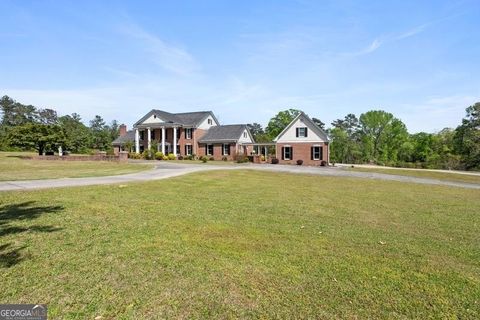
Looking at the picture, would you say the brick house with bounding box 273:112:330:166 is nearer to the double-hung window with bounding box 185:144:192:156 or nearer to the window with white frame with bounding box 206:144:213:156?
the window with white frame with bounding box 206:144:213:156

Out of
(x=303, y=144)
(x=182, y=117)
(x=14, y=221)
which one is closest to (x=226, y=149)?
(x=182, y=117)

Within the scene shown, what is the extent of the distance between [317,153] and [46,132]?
33.8m

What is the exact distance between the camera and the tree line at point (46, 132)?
35.1m

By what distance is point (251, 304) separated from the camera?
11.1ft

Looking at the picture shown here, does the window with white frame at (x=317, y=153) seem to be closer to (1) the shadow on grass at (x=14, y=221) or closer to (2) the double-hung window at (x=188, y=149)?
(2) the double-hung window at (x=188, y=149)

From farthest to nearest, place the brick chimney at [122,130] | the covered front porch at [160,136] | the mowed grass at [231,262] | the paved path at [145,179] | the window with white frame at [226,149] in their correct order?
the brick chimney at [122,130], the covered front porch at [160,136], the window with white frame at [226,149], the paved path at [145,179], the mowed grass at [231,262]

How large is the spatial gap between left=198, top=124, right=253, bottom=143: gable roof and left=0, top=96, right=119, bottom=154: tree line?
63.1 feet

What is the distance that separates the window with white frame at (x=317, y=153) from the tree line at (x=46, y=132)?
3151cm

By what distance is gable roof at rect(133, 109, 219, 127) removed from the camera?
45.8 meters

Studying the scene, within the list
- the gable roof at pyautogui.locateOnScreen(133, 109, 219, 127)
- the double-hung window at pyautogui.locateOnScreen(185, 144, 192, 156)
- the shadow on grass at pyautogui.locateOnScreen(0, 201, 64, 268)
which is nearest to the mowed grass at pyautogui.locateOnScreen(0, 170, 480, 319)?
the shadow on grass at pyautogui.locateOnScreen(0, 201, 64, 268)

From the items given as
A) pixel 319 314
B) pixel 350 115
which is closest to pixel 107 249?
pixel 319 314

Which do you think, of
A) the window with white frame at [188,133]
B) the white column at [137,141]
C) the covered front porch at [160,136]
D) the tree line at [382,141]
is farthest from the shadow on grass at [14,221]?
the tree line at [382,141]

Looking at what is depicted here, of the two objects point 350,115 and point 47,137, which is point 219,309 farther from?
point 350,115

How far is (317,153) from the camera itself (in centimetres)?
3747
